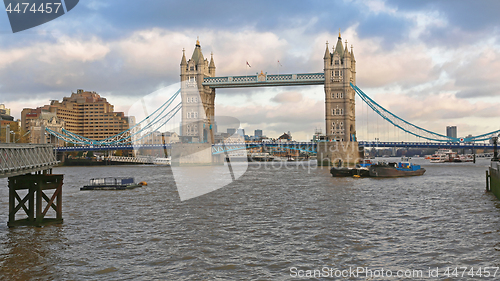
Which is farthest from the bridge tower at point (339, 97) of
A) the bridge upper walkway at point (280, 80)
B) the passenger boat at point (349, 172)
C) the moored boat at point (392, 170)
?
the passenger boat at point (349, 172)

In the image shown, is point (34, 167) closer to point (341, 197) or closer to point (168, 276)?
A: point (168, 276)

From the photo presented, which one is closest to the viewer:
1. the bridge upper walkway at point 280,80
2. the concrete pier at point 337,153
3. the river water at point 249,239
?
A: the river water at point 249,239

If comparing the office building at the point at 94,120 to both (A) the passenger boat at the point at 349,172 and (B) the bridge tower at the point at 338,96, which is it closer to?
(B) the bridge tower at the point at 338,96

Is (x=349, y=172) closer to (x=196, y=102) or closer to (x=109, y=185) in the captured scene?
(x=109, y=185)

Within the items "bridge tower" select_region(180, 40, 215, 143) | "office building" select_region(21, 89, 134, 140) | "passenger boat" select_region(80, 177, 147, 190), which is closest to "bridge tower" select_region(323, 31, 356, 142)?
"bridge tower" select_region(180, 40, 215, 143)

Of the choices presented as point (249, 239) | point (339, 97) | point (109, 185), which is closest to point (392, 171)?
point (109, 185)

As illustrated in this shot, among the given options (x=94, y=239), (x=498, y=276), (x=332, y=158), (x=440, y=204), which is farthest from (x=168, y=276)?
(x=332, y=158)

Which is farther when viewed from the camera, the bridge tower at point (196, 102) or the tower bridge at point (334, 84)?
the bridge tower at point (196, 102)
